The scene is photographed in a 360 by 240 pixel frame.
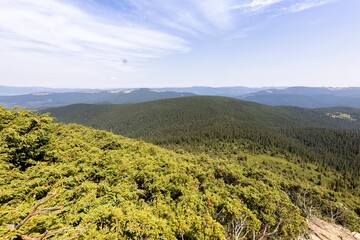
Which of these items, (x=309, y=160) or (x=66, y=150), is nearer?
(x=66, y=150)

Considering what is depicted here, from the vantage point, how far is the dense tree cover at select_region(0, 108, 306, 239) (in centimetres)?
1318

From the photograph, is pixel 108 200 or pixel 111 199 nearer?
pixel 108 200

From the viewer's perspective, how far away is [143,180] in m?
27.0

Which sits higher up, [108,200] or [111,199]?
[108,200]

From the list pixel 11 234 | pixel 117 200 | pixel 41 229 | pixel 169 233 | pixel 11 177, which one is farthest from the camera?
pixel 117 200

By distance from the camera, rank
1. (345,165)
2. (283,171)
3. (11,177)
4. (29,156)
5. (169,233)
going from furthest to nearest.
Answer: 1. (345,165)
2. (283,171)
3. (29,156)
4. (11,177)
5. (169,233)

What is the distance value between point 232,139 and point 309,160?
195 feet

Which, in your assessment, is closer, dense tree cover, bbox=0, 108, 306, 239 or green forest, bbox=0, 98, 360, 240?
green forest, bbox=0, 98, 360, 240

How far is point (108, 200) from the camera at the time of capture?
19.2m

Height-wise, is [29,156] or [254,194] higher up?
[29,156]

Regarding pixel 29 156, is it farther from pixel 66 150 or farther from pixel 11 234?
pixel 11 234

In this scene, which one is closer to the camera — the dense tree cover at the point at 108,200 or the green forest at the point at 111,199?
the green forest at the point at 111,199

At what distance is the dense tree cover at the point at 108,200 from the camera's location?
13180mm

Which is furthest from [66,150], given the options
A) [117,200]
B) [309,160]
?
[309,160]
